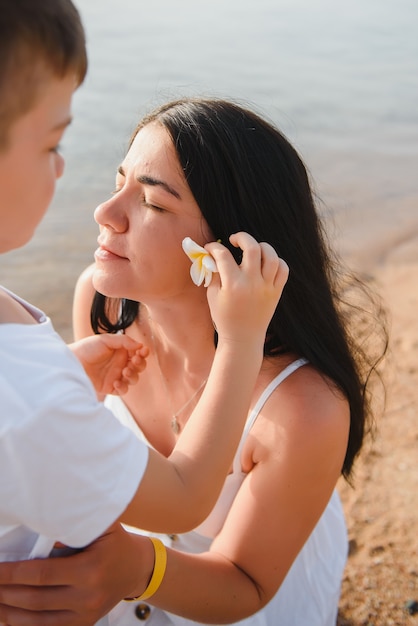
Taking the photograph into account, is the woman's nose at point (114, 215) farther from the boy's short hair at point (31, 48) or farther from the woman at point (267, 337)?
the boy's short hair at point (31, 48)

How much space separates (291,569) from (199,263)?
4.15ft

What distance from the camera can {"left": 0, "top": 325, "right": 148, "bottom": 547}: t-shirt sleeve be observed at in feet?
5.11

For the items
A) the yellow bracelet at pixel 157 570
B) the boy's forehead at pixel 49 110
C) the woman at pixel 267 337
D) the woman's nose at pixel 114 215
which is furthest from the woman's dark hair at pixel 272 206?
the boy's forehead at pixel 49 110

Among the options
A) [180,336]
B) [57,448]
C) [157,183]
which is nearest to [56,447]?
[57,448]

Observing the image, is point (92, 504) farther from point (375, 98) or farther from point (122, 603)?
point (375, 98)

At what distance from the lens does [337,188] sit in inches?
324

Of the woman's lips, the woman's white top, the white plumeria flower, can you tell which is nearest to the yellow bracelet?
the woman's white top

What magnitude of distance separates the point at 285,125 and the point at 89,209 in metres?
3.38

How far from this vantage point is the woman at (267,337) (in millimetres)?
2533

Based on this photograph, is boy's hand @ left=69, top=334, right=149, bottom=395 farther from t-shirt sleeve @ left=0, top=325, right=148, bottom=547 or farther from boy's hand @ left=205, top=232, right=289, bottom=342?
t-shirt sleeve @ left=0, top=325, right=148, bottom=547

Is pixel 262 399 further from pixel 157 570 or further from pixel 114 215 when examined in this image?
pixel 114 215

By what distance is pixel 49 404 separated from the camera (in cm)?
155

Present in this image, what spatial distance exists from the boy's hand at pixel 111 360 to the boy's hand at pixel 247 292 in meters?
0.52

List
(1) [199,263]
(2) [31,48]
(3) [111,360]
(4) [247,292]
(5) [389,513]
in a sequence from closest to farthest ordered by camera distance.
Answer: (2) [31,48], (4) [247,292], (1) [199,263], (3) [111,360], (5) [389,513]
